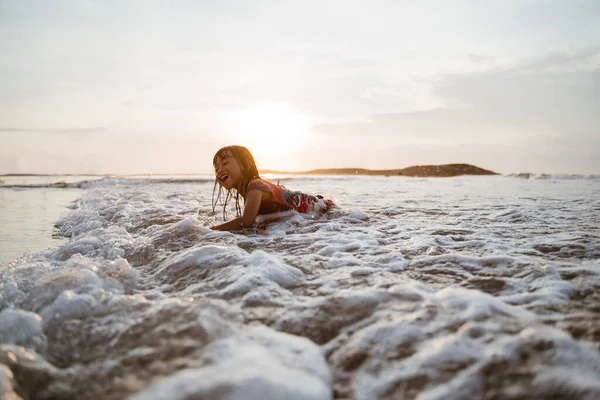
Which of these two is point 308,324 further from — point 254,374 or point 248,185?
point 248,185

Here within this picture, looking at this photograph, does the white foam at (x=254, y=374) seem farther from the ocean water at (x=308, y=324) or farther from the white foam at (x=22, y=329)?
the white foam at (x=22, y=329)

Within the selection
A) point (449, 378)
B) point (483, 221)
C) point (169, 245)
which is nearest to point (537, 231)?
point (483, 221)

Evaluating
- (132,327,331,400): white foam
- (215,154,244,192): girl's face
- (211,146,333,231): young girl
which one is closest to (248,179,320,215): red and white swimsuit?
(211,146,333,231): young girl

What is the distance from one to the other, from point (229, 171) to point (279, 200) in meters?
0.83

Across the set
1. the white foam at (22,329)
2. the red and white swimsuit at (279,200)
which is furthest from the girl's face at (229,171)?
the white foam at (22,329)

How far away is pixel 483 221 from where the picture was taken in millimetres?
5598

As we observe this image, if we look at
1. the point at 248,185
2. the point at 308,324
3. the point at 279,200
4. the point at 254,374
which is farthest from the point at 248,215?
the point at 254,374

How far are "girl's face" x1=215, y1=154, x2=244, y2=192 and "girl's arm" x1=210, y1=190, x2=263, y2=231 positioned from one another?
1.29ft

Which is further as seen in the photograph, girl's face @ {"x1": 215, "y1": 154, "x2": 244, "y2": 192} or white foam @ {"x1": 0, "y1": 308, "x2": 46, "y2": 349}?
girl's face @ {"x1": 215, "y1": 154, "x2": 244, "y2": 192}

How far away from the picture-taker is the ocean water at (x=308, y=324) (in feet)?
4.71

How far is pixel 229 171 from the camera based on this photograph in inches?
212

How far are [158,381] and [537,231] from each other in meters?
4.55

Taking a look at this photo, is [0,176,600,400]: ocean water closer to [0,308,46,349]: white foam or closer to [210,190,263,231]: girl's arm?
[0,308,46,349]: white foam

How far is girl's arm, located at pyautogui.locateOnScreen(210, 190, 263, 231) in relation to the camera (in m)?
4.84
